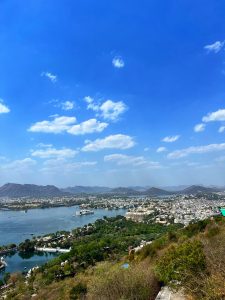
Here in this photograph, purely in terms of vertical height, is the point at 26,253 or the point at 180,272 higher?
the point at 180,272

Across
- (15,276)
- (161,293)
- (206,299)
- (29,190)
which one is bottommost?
(15,276)

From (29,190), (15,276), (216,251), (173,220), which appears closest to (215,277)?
(216,251)

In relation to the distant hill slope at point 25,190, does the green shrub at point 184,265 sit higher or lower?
lower

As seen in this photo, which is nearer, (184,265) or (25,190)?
(184,265)

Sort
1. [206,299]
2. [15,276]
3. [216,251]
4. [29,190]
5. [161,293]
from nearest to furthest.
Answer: [206,299], [216,251], [161,293], [15,276], [29,190]

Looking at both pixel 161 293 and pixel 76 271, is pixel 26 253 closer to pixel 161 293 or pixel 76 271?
pixel 76 271

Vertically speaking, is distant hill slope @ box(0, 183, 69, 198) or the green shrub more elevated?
distant hill slope @ box(0, 183, 69, 198)

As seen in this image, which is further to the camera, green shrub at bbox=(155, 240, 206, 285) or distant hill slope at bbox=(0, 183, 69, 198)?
distant hill slope at bbox=(0, 183, 69, 198)

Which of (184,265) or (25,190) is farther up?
(25,190)

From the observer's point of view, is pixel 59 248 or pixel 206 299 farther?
pixel 59 248

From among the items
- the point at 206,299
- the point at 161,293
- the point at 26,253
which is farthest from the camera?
the point at 26,253

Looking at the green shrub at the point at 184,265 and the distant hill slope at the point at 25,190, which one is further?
the distant hill slope at the point at 25,190
